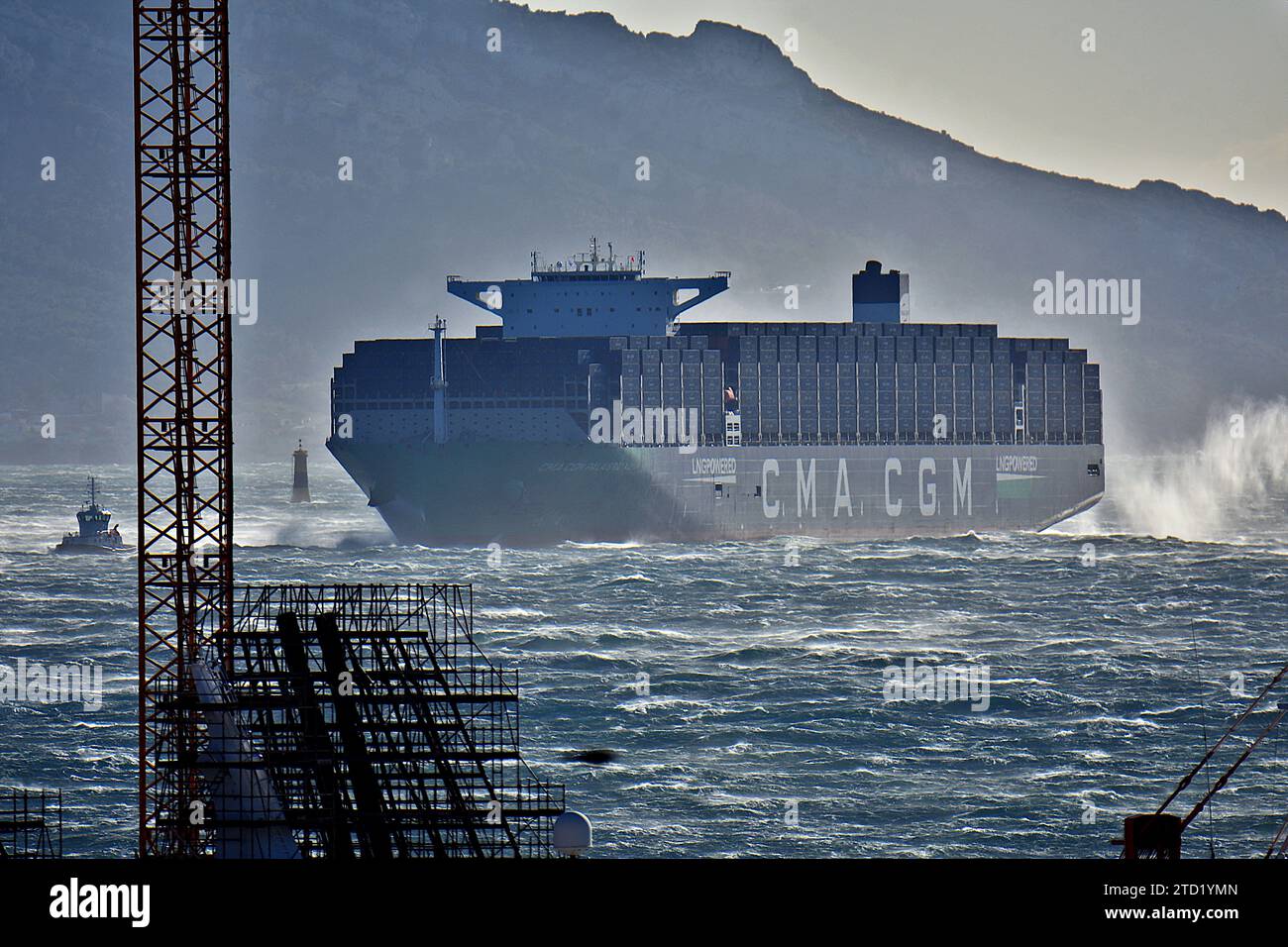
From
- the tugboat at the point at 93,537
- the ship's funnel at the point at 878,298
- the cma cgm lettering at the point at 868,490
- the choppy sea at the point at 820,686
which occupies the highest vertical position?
the ship's funnel at the point at 878,298

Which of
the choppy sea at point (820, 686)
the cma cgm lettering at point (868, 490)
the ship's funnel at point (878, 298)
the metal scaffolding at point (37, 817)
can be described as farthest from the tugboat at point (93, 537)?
the metal scaffolding at point (37, 817)

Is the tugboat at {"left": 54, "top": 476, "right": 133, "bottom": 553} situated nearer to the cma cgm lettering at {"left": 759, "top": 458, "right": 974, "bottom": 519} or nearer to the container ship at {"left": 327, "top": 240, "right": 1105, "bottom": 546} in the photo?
the container ship at {"left": 327, "top": 240, "right": 1105, "bottom": 546}

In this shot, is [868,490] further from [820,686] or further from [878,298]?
[820,686]

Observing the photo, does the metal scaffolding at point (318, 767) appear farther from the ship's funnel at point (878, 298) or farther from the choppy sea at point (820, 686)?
the ship's funnel at point (878, 298)

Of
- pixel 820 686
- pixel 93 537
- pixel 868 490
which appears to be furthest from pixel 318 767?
pixel 93 537
